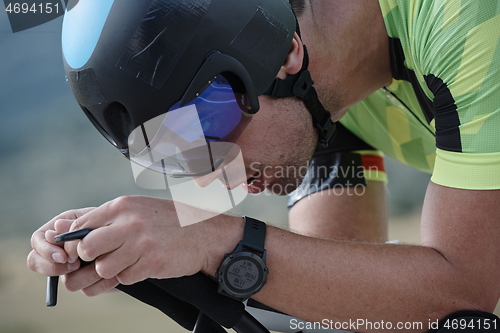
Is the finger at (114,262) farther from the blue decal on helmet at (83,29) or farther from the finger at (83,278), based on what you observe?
the blue decal on helmet at (83,29)

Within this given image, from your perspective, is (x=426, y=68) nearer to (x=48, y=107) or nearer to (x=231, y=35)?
(x=231, y=35)

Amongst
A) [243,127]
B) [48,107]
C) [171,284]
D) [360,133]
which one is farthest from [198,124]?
[48,107]

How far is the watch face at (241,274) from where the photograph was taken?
3.38 ft

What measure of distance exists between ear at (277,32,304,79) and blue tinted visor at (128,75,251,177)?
0.56 feet

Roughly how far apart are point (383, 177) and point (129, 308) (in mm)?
2029

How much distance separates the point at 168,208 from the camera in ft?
3.43

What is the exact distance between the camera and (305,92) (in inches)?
57.8

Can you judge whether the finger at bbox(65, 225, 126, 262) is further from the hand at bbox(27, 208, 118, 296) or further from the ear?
the ear

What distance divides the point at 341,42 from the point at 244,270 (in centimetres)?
85

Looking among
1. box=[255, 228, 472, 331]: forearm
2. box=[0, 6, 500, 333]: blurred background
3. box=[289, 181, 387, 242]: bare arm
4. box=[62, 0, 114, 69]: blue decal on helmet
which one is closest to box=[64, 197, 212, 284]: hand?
box=[255, 228, 472, 331]: forearm

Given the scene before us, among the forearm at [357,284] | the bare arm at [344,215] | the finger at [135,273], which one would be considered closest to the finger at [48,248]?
the finger at [135,273]

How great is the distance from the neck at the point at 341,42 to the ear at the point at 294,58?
3.2 inches

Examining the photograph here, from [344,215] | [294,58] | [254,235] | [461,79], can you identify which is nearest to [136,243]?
[254,235]

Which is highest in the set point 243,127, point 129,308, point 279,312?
point 243,127
